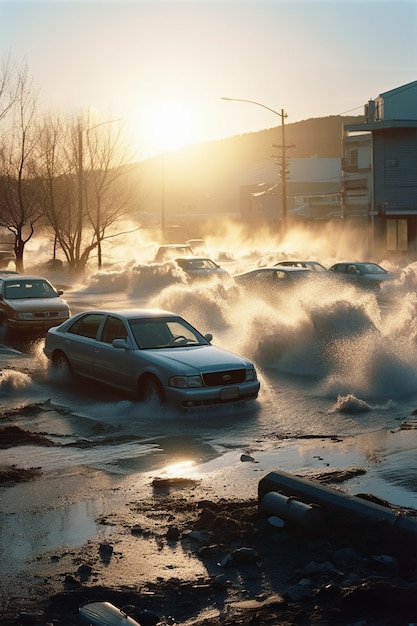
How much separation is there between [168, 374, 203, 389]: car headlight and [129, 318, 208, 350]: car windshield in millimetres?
1192

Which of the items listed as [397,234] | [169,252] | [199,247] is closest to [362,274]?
[169,252]

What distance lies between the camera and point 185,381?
12.5 m

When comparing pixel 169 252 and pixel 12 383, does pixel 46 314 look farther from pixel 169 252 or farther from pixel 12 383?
pixel 169 252

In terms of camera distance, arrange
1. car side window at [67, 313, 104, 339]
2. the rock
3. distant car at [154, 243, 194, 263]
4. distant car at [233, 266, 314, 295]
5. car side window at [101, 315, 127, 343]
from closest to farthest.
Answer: the rock, car side window at [101, 315, 127, 343], car side window at [67, 313, 104, 339], distant car at [233, 266, 314, 295], distant car at [154, 243, 194, 263]

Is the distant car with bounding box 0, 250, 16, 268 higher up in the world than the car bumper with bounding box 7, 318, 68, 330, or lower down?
lower down

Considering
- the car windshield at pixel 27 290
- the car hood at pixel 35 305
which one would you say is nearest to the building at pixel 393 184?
the car windshield at pixel 27 290

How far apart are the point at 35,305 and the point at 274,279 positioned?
336 inches

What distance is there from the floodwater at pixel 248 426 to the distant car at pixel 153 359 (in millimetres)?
281

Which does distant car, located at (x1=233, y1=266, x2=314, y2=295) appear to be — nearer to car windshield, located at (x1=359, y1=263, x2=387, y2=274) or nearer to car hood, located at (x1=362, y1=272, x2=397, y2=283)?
car hood, located at (x1=362, y1=272, x2=397, y2=283)

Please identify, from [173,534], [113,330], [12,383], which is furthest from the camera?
[12,383]

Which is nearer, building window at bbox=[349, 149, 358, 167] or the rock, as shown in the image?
the rock

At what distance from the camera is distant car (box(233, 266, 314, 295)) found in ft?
92.4

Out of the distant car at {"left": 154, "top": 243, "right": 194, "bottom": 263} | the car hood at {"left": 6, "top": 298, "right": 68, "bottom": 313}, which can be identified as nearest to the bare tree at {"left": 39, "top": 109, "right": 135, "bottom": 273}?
the distant car at {"left": 154, "top": 243, "right": 194, "bottom": 263}

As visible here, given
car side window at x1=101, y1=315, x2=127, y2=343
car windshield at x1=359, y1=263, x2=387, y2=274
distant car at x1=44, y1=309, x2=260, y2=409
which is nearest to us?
distant car at x1=44, y1=309, x2=260, y2=409
